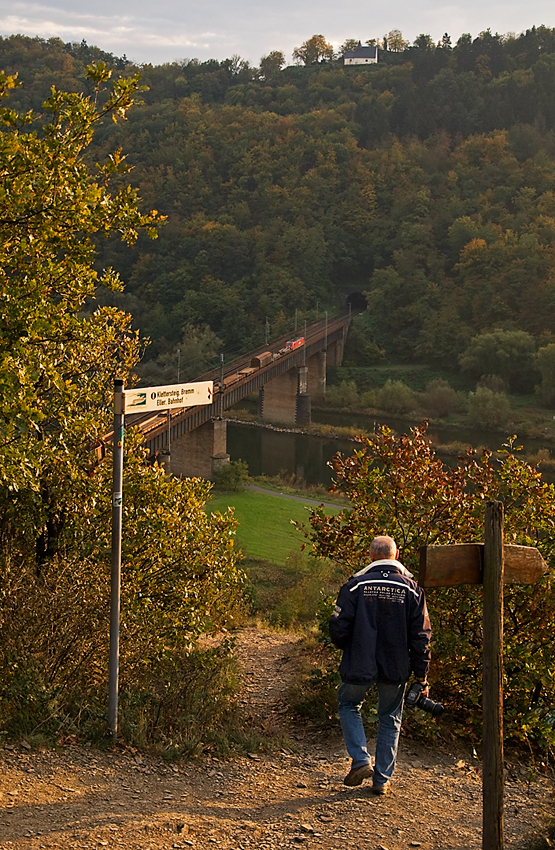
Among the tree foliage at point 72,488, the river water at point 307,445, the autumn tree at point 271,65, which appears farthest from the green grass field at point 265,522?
the autumn tree at point 271,65

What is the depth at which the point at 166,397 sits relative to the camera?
6.21 meters

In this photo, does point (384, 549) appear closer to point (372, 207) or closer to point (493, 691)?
point (493, 691)

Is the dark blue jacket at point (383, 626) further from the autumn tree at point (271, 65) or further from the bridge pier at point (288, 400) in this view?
the autumn tree at point (271, 65)

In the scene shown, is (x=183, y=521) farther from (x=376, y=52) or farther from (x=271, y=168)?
(x=376, y=52)

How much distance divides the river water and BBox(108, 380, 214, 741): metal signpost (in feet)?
123

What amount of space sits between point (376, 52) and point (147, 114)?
45253 millimetres

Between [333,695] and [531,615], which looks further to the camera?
[333,695]

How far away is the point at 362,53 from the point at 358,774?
14590cm

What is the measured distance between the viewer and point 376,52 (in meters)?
136

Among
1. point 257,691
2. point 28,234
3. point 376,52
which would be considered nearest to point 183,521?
point 257,691

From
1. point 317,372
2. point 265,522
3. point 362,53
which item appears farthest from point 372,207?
point 265,522

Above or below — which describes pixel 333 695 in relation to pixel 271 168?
below

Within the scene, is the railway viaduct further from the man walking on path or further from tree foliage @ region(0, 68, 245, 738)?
the man walking on path

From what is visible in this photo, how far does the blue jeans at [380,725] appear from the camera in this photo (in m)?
Answer: 5.10
